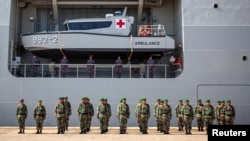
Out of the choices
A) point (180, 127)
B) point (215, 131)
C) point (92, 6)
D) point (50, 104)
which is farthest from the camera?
point (92, 6)

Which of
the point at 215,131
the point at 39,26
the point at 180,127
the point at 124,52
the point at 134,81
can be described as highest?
the point at 39,26

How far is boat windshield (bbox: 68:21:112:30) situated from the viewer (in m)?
15.9

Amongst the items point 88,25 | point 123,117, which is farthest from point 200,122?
point 88,25

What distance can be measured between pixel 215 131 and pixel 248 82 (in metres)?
11.0

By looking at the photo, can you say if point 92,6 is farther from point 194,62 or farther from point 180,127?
point 180,127

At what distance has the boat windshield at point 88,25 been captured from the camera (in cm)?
1590

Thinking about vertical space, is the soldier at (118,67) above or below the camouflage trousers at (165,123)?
above

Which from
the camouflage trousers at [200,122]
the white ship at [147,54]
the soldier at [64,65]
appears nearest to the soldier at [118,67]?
the white ship at [147,54]

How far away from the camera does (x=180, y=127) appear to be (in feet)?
43.5

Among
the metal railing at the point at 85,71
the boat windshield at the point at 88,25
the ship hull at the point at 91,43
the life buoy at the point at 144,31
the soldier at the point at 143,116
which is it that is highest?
the boat windshield at the point at 88,25

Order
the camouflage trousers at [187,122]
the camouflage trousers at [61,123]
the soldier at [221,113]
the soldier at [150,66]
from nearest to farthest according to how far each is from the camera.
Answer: the camouflage trousers at [61,123], the camouflage trousers at [187,122], the soldier at [221,113], the soldier at [150,66]

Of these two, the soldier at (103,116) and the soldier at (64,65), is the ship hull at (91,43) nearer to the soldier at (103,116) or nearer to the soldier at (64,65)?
the soldier at (64,65)

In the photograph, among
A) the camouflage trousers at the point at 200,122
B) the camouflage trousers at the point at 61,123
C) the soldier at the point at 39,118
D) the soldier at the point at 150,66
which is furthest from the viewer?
the soldier at the point at 150,66

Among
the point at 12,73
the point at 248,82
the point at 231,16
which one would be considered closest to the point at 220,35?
the point at 231,16
